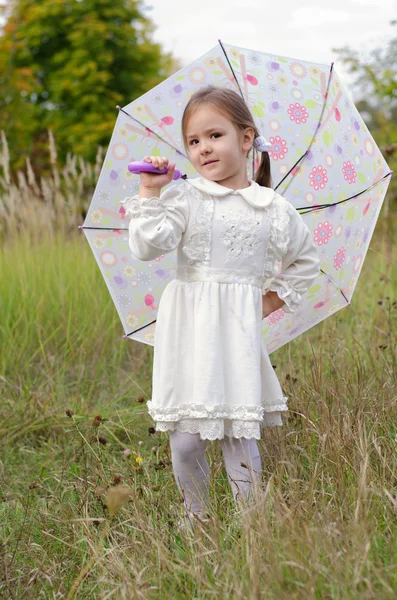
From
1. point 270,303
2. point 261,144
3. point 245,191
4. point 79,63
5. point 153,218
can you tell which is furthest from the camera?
point 79,63

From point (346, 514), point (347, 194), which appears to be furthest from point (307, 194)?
point (346, 514)

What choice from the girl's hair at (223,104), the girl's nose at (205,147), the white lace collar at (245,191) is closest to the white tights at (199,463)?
the white lace collar at (245,191)

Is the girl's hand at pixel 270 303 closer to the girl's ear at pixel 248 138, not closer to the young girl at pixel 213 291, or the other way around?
the young girl at pixel 213 291

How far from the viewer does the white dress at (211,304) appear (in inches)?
99.9

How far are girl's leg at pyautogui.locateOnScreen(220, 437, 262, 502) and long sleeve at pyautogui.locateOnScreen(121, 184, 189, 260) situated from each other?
718mm

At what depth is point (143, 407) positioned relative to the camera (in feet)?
13.5

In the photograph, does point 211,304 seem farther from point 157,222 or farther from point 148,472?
point 148,472

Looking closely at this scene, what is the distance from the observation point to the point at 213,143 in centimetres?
264

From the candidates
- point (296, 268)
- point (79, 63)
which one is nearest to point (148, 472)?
point (296, 268)

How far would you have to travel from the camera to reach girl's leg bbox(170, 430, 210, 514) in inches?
105

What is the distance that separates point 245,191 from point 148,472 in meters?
1.19

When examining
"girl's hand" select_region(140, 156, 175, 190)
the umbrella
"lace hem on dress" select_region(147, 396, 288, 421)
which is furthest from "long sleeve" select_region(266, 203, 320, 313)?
"girl's hand" select_region(140, 156, 175, 190)

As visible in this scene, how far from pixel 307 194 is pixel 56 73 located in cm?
1581

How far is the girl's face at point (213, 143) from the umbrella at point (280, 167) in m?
0.44
